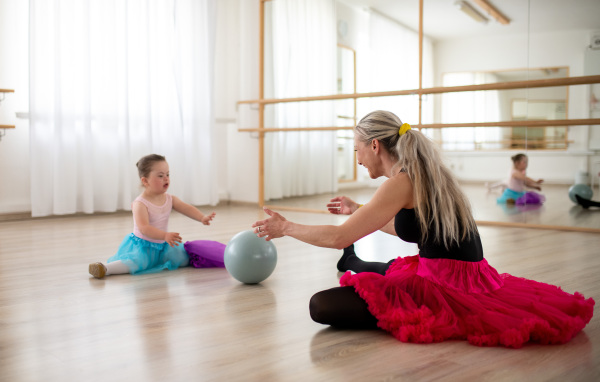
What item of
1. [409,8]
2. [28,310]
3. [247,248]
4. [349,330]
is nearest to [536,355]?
[349,330]

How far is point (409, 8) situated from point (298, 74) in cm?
127

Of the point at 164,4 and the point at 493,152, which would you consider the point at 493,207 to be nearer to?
the point at 493,152

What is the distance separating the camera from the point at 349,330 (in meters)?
1.90

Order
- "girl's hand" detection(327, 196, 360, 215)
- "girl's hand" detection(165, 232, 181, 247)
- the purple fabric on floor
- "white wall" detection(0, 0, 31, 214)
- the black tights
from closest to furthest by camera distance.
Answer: the black tights
"girl's hand" detection(327, 196, 360, 215)
"girl's hand" detection(165, 232, 181, 247)
the purple fabric on floor
"white wall" detection(0, 0, 31, 214)

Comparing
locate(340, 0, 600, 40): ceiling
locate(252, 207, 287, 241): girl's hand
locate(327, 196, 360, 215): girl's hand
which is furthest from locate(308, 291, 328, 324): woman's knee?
locate(340, 0, 600, 40): ceiling

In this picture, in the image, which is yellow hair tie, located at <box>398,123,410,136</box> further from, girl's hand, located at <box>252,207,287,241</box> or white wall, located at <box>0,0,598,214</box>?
white wall, located at <box>0,0,598,214</box>

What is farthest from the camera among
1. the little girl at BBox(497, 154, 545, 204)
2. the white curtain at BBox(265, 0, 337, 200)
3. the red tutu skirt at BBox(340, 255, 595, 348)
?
the white curtain at BBox(265, 0, 337, 200)

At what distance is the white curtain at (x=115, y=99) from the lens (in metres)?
4.68

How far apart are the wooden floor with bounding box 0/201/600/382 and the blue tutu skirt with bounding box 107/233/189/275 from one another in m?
0.12

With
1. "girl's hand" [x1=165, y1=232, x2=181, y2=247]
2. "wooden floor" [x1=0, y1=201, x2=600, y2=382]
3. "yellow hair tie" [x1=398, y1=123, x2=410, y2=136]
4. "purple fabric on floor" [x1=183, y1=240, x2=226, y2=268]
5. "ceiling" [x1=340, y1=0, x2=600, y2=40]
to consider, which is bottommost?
"wooden floor" [x1=0, y1=201, x2=600, y2=382]

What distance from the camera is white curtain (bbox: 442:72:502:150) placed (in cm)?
449

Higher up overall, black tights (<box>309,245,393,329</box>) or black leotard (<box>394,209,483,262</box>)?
black leotard (<box>394,209,483,262</box>)

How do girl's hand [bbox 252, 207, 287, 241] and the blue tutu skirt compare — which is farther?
the blue tutu skirt

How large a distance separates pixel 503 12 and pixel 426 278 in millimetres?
3186
